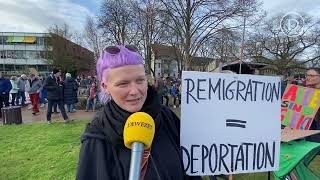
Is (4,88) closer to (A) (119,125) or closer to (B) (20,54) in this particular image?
(A) (119,125)

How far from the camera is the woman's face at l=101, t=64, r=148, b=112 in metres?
1.68

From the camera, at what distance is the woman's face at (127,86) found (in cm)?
168

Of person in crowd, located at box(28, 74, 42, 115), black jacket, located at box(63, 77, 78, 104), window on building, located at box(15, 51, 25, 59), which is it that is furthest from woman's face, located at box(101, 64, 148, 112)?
window on building, located at box(15, 51, 25, 59)

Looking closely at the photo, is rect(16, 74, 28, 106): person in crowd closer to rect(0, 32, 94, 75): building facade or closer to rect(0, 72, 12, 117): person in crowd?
rect(0, 72, 12, 117): person in crowd

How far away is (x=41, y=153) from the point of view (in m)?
7.22

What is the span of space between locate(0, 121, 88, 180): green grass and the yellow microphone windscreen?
452 cm

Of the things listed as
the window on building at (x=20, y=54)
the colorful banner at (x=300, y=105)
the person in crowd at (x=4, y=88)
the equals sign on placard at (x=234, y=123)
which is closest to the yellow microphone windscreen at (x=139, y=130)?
the equals sign on placard at (x=234, y=123)

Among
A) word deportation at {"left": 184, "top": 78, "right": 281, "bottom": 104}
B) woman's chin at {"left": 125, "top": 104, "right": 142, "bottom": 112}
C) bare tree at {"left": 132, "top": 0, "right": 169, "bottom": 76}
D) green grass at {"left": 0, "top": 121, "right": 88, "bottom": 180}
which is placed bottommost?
green grass at {"left": 0, "top": 121, "right": 88, "bottom": 180}

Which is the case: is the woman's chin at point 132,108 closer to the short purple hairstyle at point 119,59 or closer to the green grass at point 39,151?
the short purple hairstyle at point 119,59

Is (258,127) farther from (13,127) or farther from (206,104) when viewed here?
(13,127)

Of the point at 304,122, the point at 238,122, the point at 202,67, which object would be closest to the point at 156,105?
the point at 238,122

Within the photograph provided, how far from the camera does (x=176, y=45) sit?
26828mm

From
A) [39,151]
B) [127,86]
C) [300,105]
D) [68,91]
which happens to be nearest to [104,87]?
[127,86]

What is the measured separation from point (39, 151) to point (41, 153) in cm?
20
